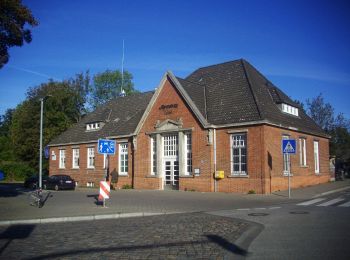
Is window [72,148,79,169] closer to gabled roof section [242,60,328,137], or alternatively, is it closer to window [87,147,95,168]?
window [87,147,95,168]

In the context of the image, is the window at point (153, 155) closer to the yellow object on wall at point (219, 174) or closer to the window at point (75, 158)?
the yellow object on wall at point (219, 174)

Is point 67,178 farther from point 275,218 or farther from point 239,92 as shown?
point 275,218

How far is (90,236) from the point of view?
10500 mm

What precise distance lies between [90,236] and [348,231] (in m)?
6.66

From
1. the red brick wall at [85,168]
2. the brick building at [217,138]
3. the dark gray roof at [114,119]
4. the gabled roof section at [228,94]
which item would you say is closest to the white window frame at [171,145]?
the brick building at [217,138]

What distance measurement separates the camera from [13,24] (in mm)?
18547

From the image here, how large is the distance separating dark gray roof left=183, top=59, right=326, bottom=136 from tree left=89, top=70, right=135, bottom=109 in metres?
39.0

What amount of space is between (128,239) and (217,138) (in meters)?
18.6

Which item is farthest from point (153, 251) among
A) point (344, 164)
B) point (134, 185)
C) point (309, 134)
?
point (344, 164)

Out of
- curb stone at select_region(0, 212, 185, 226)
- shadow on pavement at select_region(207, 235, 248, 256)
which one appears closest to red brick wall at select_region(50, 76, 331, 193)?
curb stone at select_region(0, 212, 185, 226)

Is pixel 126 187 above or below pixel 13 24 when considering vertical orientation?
below

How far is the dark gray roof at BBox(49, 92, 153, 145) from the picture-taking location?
3675 cm

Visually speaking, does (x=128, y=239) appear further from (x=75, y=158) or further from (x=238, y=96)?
(x=75, y=158)

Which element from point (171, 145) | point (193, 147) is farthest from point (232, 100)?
point (171, 145)
